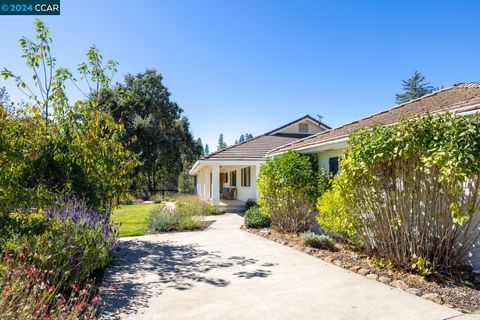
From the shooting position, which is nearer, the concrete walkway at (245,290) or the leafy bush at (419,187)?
the concrete walkway at (245,290)

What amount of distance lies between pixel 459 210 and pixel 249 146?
50.9 feet

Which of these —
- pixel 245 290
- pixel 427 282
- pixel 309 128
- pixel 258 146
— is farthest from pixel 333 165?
pixel 309 128

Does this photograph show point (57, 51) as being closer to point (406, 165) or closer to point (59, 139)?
point (59, 139)

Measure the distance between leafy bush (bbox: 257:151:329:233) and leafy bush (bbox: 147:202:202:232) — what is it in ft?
10.4

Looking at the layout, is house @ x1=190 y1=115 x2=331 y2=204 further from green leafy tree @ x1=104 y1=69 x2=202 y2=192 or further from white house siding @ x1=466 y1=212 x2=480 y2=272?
green leafy tree @ x1=104 y1=69 x2=202 y2=192

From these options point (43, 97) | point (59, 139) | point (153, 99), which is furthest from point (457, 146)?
point (153, 99)

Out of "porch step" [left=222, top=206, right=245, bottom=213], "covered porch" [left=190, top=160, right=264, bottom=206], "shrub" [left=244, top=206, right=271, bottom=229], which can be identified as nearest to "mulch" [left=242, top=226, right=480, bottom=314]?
"shrub" [left=244, top=206, right=271, bottom=229]

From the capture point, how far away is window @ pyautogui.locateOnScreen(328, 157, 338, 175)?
9.93 m

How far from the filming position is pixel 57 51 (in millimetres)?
7074

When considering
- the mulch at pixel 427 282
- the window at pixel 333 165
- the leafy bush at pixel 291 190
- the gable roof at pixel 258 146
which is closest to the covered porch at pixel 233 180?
the gable roof at pixel 258 146

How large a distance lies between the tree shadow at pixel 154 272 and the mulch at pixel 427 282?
5.73ft

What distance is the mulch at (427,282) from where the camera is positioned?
4.41 m

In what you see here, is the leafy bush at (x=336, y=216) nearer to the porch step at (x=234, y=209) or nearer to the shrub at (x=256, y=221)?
the shrub at (x=256, y=221)

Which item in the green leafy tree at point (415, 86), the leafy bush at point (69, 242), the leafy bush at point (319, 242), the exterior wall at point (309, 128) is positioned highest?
the green leafy tree at point (415, 86)
